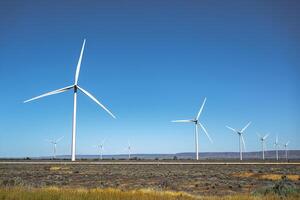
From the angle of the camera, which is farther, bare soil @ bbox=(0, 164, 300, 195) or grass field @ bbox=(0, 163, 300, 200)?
bare soil @ bbox=(0, 164, 300, 195)

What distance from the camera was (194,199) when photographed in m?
19.6

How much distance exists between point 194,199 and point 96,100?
143 feet

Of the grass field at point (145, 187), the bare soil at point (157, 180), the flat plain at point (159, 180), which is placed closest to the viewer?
the grass field at point (145, 187)

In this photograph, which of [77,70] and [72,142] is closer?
[72,142]

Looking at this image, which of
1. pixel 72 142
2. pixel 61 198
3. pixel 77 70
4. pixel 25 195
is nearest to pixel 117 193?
pixel 61 198

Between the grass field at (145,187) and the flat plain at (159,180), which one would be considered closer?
the grass field at (145,187)

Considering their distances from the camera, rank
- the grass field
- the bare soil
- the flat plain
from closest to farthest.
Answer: the grass field, the flat plain, the bare soil

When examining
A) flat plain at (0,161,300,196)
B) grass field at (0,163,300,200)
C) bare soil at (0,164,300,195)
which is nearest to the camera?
grass field at (0,163,300,200)

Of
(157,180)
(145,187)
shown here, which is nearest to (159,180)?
(157,180)

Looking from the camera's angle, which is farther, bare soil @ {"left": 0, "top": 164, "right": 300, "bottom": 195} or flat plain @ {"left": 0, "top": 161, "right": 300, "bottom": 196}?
bare soil @ {"left": 0, "top": 164, "right": 300, "bottom": 195}

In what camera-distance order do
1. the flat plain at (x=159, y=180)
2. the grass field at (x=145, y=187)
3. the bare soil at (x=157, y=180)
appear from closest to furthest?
the grass field at (x=145, y=187)
the flat plain at (x=159, y=180)
the bare soil at (x=157, y=180)

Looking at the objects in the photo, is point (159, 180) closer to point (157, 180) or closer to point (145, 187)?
point (157, 180)

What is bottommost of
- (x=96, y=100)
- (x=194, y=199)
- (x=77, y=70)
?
(x=194, y=199)

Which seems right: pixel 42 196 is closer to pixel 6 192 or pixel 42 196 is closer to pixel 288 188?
pixel 6 192
